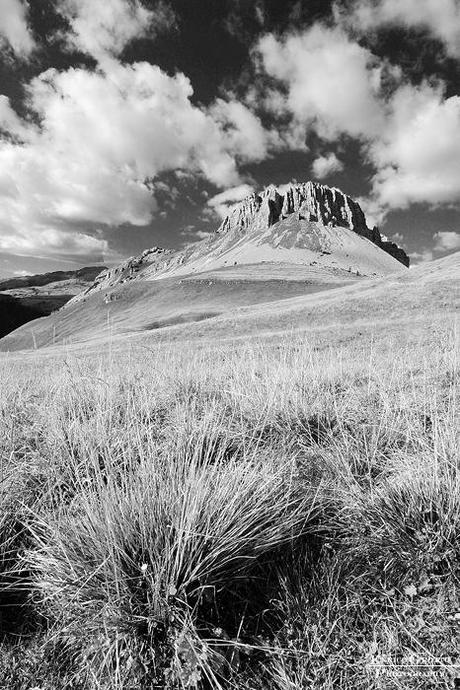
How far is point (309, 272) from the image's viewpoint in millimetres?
97750

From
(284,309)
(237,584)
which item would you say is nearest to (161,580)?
(237,584)

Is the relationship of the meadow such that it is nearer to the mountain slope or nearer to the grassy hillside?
the grassy hillside

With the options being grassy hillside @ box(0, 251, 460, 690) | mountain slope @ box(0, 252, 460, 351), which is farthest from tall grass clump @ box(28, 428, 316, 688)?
mountain slope @ box(0, 252, 460, 351)

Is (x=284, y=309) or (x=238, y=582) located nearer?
(x=238, y=582)

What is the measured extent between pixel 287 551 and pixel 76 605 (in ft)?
4.39

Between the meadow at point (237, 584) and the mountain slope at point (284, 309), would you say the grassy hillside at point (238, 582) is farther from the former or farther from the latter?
the mountain slope at point (284, 309)

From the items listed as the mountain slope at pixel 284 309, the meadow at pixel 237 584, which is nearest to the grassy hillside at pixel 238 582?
the meadow at pixel 237 584

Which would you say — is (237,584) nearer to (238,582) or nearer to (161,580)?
(238,582)

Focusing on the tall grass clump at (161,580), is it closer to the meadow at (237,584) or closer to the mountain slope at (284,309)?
the meadow at (237,584)

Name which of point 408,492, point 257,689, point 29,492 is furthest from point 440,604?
point 29,492

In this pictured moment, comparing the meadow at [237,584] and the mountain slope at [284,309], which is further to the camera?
the mountain slope at [284,309]

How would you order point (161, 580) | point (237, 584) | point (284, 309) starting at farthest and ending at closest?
point (284, 309), point (237, 584), point (161, 580)

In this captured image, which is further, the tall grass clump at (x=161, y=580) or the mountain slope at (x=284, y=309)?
the mountain slope at (x=284, y=309)

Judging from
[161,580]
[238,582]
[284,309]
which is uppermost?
[284,309]
